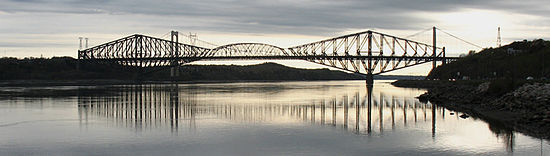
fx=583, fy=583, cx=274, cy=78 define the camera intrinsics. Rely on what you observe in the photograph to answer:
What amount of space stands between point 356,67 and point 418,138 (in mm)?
81318

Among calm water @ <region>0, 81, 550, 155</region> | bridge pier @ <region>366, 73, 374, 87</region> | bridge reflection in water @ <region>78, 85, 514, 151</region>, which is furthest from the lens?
bridge pier @ <region>366, 73, 374, 87</region>

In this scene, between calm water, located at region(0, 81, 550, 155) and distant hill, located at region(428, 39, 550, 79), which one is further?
distant hill, located at region(428, 39, 550, 79)

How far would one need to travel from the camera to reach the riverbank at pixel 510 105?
68.6 feet

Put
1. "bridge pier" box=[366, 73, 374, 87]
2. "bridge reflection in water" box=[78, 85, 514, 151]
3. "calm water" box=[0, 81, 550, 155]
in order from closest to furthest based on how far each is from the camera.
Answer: "calm water" box=[0, 81, 550, 155], "bridge reflection in water" box=[78, 85, 514, 151], "bridge pier" box=[366, 73, 374, 87]

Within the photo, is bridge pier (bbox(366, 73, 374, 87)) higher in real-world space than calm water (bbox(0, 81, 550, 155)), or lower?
higher

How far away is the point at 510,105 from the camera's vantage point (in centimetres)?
2694

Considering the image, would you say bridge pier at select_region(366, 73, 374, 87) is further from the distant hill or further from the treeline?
the treeline

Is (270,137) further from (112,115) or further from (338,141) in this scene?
(112,115)

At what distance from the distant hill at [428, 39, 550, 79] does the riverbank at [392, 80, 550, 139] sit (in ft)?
29.7

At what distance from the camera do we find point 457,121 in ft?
80.2

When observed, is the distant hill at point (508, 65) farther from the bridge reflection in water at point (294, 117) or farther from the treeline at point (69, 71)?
the treeline at point (69, 71)

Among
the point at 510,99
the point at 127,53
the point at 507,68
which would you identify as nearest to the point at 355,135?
the point at 510,99

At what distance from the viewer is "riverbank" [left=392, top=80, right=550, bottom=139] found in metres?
20.9

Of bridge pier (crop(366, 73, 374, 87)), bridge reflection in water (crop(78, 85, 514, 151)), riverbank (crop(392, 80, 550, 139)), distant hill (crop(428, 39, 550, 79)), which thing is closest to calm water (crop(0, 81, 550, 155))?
bridge reflection in water (crop(78, 85, 514, 151))
